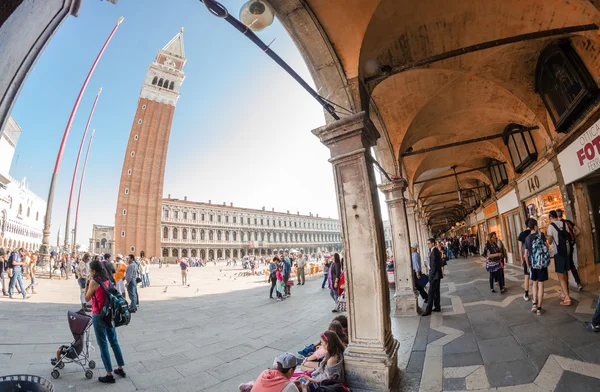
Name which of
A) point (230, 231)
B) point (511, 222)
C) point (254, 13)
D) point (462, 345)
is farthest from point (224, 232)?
point (254, 13)

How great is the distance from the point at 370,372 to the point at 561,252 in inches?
176

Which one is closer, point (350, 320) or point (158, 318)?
point (350, 320)

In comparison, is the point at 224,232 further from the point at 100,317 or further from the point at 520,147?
the point at 100,317

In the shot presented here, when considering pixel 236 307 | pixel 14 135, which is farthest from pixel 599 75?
pixel 14 135

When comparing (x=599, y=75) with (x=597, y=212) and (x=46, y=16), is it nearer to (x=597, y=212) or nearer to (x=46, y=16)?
(x=597, y=212)

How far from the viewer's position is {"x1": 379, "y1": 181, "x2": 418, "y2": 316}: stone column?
6285mm

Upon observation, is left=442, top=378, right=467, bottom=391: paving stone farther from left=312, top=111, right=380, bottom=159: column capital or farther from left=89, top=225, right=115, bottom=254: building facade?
left=89, top=225, right=115, bottom=254: building facade

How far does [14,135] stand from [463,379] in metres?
27.2

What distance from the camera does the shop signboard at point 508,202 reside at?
11156mm

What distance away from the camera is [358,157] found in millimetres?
3617

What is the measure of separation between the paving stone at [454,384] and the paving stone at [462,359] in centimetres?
40

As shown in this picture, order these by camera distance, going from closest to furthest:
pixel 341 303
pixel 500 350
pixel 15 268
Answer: pixel 500 350, pixel 341 303, pixel 15 268

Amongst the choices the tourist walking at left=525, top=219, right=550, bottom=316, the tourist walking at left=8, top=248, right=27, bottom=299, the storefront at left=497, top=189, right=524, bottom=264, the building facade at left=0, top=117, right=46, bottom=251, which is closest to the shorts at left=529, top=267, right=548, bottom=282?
the tourist walking at left=525, top=219, right=550, bottom=316

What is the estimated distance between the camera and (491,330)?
447cm
